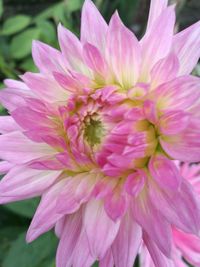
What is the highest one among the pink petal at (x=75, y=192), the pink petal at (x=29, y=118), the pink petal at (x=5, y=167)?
the pink petal at (x=29, y=118)

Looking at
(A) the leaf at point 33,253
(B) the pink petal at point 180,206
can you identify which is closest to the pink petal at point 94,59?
(B) the pink petal at point 180,206

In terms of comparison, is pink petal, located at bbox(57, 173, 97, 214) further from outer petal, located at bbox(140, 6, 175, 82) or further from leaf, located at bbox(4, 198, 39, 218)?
leaf, located at bbox(4, 198, 39, 218)

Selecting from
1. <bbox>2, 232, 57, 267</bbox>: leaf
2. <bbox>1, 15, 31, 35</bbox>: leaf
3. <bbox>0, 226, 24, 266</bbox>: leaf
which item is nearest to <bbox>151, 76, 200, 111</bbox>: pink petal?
<bbox>2, 232, 57, 267</bbox>: leaf

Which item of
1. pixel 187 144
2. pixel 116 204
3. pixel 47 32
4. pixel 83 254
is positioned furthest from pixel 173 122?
pixel 47 32

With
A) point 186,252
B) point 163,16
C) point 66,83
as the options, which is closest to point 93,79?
point 66,83

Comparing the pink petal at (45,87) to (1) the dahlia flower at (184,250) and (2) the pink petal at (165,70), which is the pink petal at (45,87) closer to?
(2) the pink petal at (165,70)

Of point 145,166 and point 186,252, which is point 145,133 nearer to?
point 145,166

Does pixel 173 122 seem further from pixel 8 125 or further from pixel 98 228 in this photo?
pixel 8 125

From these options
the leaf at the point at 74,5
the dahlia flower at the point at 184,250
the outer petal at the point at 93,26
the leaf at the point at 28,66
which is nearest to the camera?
the outer petal at the point at 93,26

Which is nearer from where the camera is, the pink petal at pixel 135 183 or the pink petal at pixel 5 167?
the pink petal at pixel 135 183
